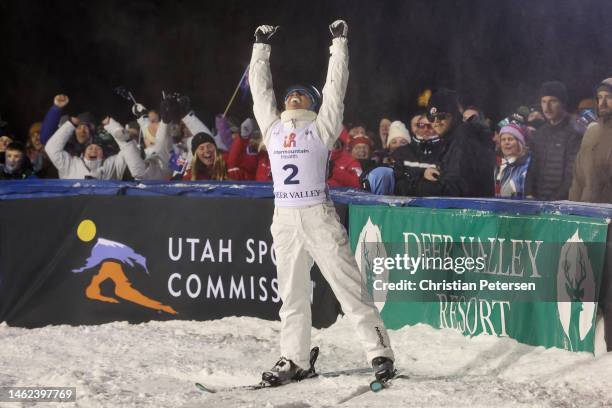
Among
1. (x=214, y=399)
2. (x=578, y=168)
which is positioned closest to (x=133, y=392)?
(x=214, y=399)

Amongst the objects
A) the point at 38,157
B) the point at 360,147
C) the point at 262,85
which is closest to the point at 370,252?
the point at 262,85

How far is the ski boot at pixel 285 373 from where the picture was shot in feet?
18.2

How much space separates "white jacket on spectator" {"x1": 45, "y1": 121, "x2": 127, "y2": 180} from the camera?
9.63m

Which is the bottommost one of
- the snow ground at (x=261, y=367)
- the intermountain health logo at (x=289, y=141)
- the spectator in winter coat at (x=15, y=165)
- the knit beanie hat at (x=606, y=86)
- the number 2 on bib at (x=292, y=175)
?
the snow ground at (x=261, y=367)

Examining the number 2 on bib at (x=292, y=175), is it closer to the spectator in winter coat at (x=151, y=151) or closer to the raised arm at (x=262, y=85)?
the raised arm at (x=262, y=85)

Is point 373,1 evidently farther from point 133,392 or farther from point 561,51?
point 133,392

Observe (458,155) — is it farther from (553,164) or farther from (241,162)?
(241,162)

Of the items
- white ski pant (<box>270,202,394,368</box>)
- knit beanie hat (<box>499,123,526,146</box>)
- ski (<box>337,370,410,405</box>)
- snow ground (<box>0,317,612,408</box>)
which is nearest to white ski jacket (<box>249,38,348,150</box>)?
white ski pant (<box>270,202,394,368</box>)

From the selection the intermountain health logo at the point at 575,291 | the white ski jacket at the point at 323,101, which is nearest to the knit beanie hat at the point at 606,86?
the intermountain health logo at the point at 575,291

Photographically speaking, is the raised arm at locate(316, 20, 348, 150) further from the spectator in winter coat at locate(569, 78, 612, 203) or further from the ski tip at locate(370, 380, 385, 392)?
the spectator in winter coat at locate(569, 78, 612, 203)

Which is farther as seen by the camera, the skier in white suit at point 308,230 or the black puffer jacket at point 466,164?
the black puffer jacket at point 466,164

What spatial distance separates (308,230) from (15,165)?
204 inches

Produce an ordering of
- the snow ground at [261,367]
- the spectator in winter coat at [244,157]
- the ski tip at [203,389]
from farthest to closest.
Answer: the spectator in winter coat at [244,157] → the ski tip at [203,389] → the snow ground at [261,367]

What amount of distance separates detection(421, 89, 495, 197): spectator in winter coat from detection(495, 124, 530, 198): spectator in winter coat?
782 mm
